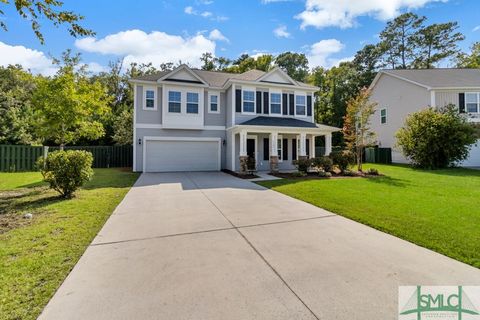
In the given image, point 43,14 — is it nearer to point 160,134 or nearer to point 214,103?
point 160,134

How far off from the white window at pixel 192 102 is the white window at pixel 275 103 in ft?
16.9

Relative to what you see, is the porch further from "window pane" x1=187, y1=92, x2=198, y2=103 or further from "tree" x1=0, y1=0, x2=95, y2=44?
"tree" x1=0, y1=0, x2=95, y2=44

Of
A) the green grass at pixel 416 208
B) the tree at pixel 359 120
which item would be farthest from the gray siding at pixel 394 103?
the green grass at pixel 416 208

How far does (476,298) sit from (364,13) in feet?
64.0

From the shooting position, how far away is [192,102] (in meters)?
16.2

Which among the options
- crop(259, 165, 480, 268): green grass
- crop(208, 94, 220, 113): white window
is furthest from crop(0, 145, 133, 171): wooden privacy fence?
crop(259, 165, 480, 268): green grass

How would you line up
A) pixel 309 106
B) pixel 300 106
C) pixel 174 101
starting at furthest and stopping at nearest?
pixel 309 106 → pixel 300 106 → pixel 174 101

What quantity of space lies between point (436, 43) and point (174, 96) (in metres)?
35.9

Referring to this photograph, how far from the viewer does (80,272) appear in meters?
3.20

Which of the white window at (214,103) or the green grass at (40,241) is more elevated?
the white window at (214,103)

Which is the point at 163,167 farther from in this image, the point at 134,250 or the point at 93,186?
the point at 134,250

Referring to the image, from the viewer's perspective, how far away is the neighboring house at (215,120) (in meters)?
15.7

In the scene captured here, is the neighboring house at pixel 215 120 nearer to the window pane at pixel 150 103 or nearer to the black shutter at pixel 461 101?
the window pane at pixel 150 103

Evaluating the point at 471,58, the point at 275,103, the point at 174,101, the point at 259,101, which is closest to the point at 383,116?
the point at 275,103
